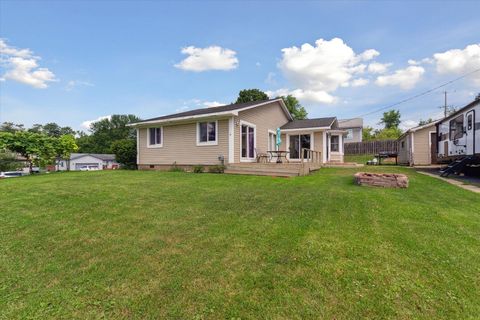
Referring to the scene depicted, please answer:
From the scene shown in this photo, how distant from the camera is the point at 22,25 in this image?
1212 centimetres

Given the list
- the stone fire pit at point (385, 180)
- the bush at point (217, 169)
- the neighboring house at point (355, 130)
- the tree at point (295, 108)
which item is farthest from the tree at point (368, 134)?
the stone fire pit at point (385, 180)

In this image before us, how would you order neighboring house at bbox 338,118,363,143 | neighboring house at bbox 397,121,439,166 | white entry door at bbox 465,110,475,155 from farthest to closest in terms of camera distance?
neighboring house at bbox 338,118,363,143
neighboring house at bbox 397,121,439,166
white entry door at bbox 465,110,475,155

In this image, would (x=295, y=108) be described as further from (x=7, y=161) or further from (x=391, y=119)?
(x=7, y=161)

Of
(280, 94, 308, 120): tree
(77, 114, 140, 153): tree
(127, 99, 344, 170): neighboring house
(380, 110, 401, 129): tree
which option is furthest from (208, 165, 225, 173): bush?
(77, 114, 140, 153): tree

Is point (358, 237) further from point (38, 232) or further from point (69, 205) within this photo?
point (69, 205)

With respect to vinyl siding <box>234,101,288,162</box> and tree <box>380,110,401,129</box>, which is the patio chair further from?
tree <box>380,110,401,129</box>

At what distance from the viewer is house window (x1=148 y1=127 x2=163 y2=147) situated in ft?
49.0

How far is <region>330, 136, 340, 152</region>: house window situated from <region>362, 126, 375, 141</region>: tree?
30.6m

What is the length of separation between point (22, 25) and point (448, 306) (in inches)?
695

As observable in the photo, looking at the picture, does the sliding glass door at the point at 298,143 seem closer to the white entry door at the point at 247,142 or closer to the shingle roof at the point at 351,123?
the white entry door at the point at 247,142

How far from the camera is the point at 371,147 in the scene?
30.1 metres

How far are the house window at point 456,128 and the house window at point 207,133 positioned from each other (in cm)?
1129

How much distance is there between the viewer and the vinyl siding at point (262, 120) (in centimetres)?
1281

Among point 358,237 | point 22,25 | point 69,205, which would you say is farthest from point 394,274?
point 22,25
